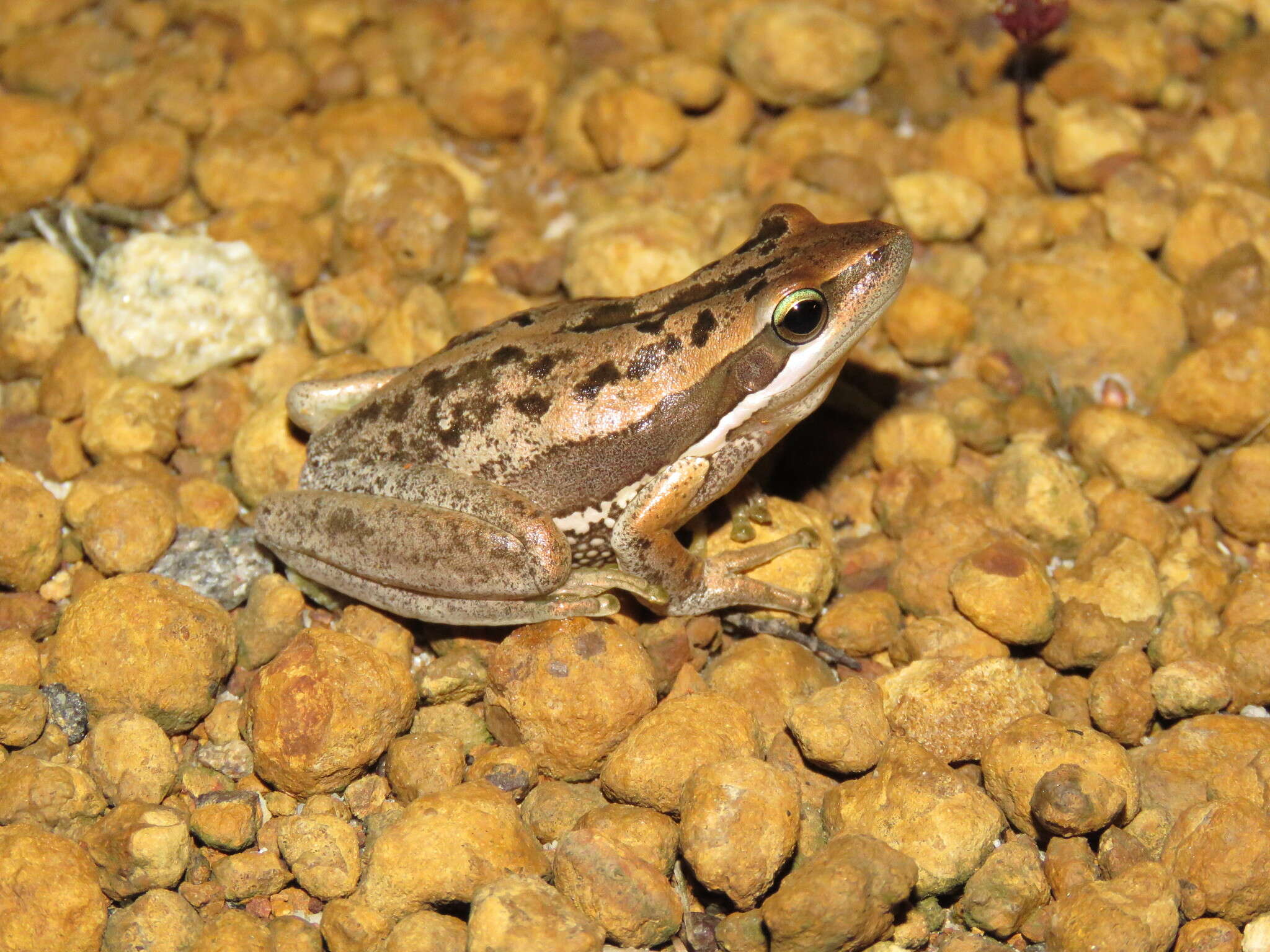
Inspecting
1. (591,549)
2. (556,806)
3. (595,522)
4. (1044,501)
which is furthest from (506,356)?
(1044,501)

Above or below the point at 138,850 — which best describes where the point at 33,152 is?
above

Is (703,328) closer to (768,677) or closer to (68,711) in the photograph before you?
(768,677)

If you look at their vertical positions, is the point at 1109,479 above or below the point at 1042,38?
below

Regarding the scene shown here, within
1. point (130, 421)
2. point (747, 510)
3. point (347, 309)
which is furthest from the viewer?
point (347, 309)

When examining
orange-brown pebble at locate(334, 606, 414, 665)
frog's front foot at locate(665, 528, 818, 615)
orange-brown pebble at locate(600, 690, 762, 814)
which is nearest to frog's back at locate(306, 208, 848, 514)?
frog's front foot at locate(665, 528, 818, 615)

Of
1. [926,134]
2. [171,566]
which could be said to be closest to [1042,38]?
[926,134]

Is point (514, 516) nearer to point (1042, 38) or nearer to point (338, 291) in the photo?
point (338, 291)
